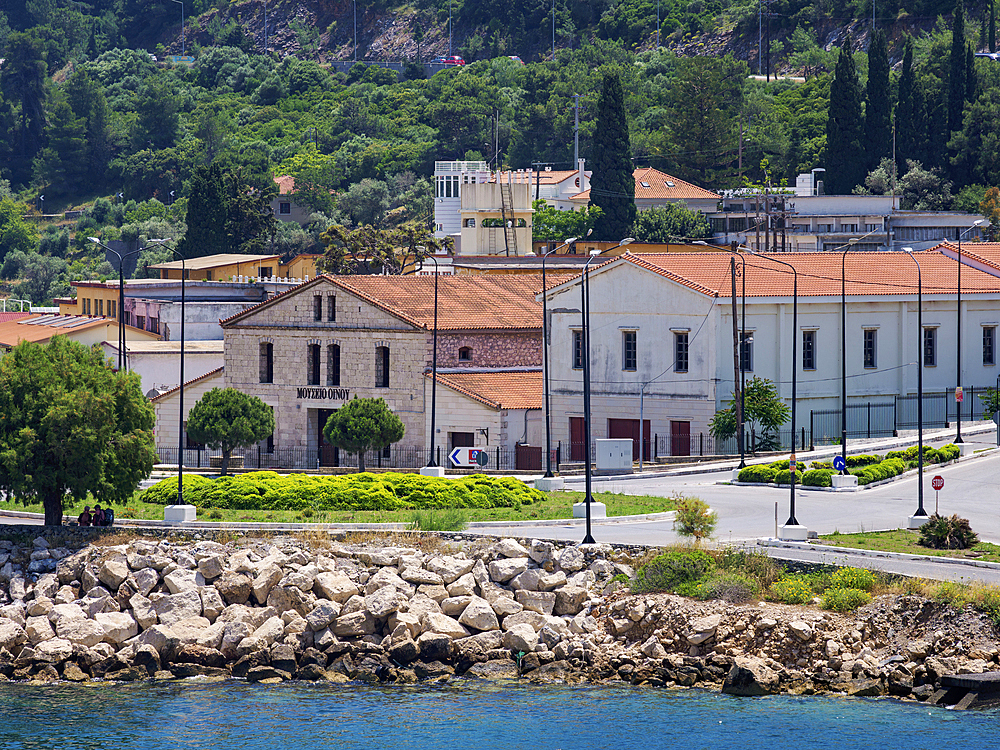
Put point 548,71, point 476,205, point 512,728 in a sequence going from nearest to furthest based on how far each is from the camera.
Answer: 1. point 512,728
2. point 476,205
3. point 548,71

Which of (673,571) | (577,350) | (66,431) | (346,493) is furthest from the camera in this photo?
(577,350)

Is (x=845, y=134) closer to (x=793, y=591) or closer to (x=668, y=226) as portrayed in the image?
(x=668, y=226)

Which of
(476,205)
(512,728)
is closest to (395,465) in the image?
(512,728)

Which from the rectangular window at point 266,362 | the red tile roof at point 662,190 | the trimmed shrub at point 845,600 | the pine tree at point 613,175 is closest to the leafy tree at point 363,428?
the rectangular window at point 266,362

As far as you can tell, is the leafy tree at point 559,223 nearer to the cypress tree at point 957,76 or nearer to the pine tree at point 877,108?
the pine tree at point 877,108

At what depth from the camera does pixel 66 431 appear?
47.2 m

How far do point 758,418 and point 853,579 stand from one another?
25.4 meters

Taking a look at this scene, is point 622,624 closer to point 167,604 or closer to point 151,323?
point 167,604

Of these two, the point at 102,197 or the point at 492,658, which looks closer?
the point at 492,658

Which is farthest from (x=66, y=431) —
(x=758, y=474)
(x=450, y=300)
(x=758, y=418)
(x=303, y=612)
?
(x=450, y=300)

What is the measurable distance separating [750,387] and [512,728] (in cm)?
3204

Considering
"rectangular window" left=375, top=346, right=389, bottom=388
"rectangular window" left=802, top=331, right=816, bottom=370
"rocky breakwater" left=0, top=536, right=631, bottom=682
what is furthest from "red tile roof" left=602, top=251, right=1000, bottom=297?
"rocky breakwater" left=0, top=536, right=631, bottom=682

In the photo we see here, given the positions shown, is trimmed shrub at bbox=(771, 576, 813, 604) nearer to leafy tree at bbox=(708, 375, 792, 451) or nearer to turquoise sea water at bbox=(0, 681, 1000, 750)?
turquoise sea water at bbox=(0, 681, 1000, 750)

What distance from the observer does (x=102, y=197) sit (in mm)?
196750
